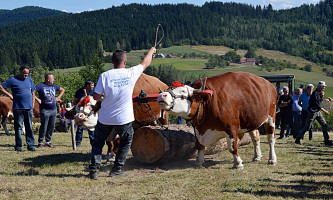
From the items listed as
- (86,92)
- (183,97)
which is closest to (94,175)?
(183,97)

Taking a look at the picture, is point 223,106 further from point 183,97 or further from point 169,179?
point 169,179

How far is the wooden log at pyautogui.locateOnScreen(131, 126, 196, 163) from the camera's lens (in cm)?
782

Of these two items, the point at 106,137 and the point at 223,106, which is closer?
the point at 106,137

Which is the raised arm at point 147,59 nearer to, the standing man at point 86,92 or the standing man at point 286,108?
the standing man at point 86,92

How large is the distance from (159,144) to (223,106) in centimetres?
172

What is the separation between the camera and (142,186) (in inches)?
238

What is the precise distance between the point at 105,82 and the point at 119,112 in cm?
59

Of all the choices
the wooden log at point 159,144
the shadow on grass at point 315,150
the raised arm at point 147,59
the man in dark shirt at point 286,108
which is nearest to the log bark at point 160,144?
the wooden log at point 159,144

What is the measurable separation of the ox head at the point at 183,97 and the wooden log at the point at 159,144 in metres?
1.21

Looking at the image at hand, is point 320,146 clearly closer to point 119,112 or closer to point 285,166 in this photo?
point 285,166

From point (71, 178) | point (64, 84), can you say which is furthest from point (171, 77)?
point (71, 178)

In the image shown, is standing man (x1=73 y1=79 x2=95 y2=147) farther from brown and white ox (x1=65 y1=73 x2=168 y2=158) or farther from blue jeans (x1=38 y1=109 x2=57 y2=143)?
blue jeans (x1=38 y1=109 x2=57 y2=143)

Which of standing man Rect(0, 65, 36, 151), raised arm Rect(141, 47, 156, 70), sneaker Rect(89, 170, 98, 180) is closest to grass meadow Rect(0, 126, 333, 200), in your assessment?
sneaker Rect(89, 170, 98, 180)

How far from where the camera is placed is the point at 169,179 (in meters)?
6.54
